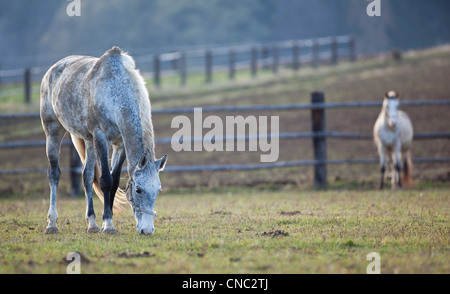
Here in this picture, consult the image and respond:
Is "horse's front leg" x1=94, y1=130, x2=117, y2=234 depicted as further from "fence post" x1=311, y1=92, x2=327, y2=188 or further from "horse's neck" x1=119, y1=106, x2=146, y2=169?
"fence post" x1=311, y1=92, x2=327, y2=188

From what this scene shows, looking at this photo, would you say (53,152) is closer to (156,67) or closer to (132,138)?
(132,138)

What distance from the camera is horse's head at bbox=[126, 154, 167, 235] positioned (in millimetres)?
5348

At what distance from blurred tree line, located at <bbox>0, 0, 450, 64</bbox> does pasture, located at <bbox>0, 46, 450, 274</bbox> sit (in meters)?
26.7

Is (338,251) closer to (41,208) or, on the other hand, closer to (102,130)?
(102,130)

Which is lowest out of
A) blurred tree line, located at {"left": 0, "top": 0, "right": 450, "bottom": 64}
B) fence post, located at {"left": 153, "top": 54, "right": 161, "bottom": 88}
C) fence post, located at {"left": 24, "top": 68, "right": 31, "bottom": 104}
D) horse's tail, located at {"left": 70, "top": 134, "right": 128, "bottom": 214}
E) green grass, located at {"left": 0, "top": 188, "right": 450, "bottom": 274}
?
green grass, located at {"left": 0, "top": 188, "right": 450, "bottom": 274}

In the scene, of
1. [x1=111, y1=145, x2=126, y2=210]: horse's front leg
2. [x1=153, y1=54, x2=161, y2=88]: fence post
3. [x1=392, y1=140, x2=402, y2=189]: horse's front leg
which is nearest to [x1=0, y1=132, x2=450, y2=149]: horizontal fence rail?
[x1=392, y1=140, x2=402, y2=189]: horse's front leg

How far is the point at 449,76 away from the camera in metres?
19.6

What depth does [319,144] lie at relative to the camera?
10828 millimetres

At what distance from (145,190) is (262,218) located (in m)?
1.79

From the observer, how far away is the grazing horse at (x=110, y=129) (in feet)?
17.7

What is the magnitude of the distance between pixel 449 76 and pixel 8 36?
37.5 meters

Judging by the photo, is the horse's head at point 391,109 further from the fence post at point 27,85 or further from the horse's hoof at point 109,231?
the fence post at point 27,85

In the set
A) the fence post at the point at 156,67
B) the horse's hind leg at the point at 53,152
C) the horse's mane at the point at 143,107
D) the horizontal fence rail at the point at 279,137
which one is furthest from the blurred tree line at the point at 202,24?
the horse's mane at the point at 143,107
